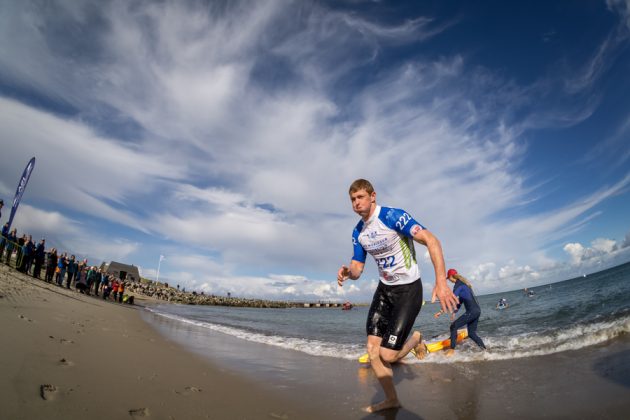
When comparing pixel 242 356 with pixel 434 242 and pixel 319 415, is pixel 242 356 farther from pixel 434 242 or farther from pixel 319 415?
pixel 434 242

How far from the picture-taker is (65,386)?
9.72 ft

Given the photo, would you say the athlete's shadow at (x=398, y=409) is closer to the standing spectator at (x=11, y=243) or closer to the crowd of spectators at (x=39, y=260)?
the crowd of spectators at (x=39, y=260)

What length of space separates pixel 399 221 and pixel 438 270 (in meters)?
0.87

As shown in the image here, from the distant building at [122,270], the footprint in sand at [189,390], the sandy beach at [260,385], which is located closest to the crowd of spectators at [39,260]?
the sandy beach at [260,385]

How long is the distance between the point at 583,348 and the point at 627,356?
1.14 meters

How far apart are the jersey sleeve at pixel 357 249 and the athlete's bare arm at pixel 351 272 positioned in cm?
6

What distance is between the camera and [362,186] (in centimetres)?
412

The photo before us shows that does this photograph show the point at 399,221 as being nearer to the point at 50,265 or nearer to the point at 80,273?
the point at 50,265

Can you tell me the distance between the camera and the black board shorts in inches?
148

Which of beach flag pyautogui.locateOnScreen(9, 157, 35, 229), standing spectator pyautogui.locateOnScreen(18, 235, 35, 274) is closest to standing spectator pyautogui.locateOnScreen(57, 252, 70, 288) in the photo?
standing spectator pyautogui.locateOnScreen(18, 235, 35, 274)

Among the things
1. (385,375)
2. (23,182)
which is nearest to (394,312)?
(385,375)

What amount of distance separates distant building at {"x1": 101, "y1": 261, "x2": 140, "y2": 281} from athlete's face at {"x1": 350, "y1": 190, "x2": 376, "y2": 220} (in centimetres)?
8085

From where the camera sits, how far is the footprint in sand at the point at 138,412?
277 cm

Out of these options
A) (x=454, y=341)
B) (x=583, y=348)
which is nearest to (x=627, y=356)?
(x=583, y=348)
